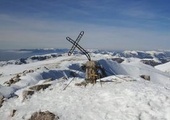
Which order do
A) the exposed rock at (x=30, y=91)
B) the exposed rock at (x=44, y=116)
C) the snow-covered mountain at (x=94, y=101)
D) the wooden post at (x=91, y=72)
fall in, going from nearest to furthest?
the snow-covered mountain at (x=94, y=101) → the exposed rock at (x=44, y=116) → the exposed rock at (x=30, y=91) → the wooden post at (x=91, y=72)

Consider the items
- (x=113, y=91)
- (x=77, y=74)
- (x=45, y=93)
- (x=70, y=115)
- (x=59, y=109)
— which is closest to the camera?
(x=70, y=115)

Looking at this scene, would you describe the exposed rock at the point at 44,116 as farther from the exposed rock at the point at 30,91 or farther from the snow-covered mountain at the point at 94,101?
the exposed rock at the point at 30,91

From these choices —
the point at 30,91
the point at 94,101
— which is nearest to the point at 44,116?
the point at 94,101

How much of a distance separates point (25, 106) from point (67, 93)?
4.63 metres

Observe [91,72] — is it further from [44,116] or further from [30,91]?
[44,116]

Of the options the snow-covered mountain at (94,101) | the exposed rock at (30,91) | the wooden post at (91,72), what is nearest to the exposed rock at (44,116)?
the snow-covered mountain at (94,101)

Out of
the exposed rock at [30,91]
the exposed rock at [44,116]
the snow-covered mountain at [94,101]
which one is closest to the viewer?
the snow-covered mountain at [94,101]

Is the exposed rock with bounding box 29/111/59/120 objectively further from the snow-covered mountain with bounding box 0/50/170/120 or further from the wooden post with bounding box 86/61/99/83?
the wooden post with bounding box 86/61/99/83

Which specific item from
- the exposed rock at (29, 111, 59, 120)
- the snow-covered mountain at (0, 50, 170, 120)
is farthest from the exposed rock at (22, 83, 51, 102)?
the exposed rock at (29, 111, 59, 120)

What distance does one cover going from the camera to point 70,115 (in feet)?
74.1

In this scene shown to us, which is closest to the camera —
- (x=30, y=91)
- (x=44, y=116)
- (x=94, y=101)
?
(x=44, y=116)

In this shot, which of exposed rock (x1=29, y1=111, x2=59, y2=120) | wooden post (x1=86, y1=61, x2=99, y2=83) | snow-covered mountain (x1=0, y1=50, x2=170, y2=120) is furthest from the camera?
wooden post (x1=86, y1=61, x2=99, y2=83)

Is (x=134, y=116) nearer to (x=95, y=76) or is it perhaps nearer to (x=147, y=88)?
(x=147, y=88)

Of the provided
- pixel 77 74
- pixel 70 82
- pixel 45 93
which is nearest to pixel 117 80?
pixel 70 82
